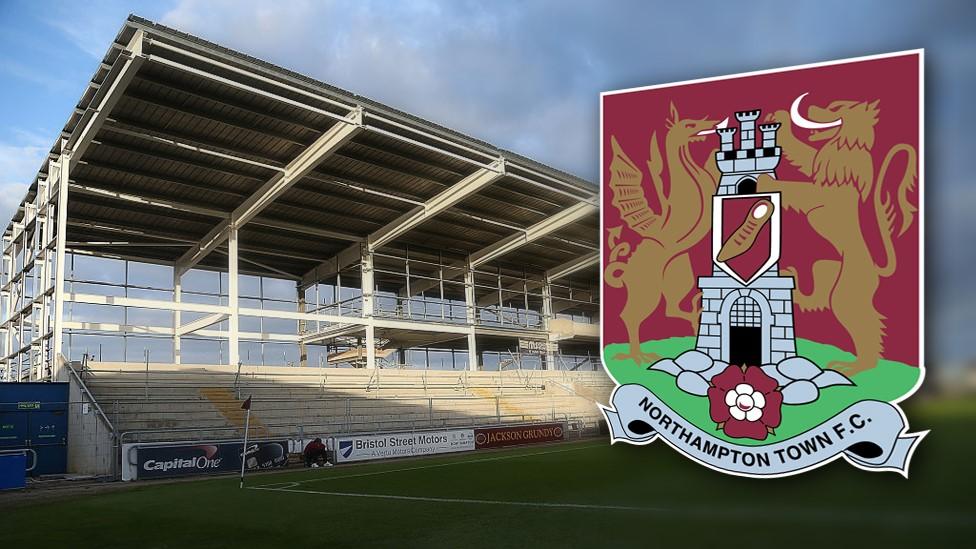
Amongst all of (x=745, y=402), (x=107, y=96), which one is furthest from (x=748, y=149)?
(x=107, y=96)

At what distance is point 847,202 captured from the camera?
6352 millimetres

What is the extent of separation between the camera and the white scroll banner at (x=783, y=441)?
20.0 feet

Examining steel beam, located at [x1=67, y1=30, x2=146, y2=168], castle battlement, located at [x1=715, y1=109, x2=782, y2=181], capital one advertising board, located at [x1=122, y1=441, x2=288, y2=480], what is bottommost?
capital one advertising board, located at [x1=122, y1=441, x2=288, y2=480]

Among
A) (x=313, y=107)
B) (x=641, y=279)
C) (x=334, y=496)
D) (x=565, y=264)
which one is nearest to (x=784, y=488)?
(x=641, y=279)

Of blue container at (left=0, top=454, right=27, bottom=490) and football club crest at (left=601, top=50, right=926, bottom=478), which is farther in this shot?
blue container at (left=0, top=454, right=27, bottom=490)

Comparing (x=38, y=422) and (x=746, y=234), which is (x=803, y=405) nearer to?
(x=746, y=234)

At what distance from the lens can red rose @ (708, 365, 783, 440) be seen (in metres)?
6.48

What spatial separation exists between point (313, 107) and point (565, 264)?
22.9 meters

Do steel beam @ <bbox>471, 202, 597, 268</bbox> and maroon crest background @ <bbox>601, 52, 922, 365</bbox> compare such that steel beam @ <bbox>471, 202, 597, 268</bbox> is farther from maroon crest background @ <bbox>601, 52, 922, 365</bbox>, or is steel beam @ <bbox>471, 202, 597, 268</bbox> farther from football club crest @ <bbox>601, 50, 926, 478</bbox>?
football club crest @ <bbox>601, 50, 926, 478</bbox>

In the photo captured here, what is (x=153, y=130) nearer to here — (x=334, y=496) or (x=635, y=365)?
(x=334, y=496)

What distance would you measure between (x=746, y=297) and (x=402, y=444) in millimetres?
21723

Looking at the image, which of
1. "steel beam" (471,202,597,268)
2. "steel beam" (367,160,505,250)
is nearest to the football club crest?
"steel beam" (471,202,597,268)

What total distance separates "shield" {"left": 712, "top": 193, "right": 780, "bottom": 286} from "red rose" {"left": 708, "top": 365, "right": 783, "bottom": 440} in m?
0.84

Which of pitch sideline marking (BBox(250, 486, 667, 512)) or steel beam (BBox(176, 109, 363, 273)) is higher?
steel beam (BBox(176, 109, 363, 273))
